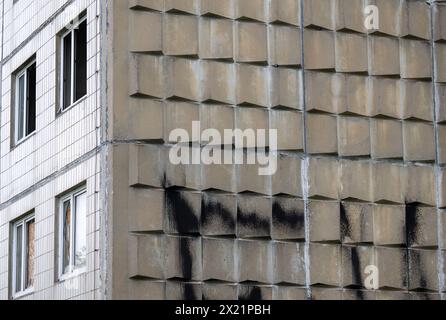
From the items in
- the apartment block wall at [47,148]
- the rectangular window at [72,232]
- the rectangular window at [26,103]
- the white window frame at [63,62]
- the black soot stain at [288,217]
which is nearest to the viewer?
the apartment block wall at [47,148]

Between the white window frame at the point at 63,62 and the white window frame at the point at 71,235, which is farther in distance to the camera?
the white window frame at the point at 63,62

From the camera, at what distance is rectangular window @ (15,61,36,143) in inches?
1167

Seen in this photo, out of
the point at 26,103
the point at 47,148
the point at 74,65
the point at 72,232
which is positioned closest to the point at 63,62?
the point at 74,65

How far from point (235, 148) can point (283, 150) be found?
1.06 meters

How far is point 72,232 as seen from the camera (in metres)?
26.6

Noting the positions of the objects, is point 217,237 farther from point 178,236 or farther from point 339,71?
point 339,71

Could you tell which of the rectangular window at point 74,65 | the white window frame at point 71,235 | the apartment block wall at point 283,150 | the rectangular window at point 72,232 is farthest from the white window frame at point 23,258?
the apartment block wall at point 283,150

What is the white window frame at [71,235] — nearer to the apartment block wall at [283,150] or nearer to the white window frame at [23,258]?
the white window frame at [23,258]

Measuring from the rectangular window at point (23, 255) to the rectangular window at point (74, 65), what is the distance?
10.0ft

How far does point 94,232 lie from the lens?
81.8 feet

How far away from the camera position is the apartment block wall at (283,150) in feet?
81.2

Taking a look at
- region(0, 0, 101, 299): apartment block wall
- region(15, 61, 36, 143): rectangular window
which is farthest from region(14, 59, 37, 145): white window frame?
region(0, 0, 101, 299): apartment block wall
